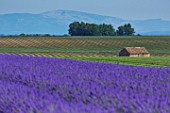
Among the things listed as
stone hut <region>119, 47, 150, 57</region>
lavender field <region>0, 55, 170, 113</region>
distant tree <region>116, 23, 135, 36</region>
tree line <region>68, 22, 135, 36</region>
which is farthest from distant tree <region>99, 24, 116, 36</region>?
lavender field <region>0, 55, 170, 113</region>

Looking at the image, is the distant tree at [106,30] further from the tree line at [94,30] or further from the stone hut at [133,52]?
the stone hut at [133,52]

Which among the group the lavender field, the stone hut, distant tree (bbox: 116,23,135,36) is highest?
the lavender field

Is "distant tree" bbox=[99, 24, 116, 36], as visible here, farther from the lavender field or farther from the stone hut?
the lavender field

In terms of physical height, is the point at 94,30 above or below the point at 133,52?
above

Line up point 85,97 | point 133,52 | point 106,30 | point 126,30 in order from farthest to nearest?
point 106,30, point 126,30, point 133,52, point 85,97

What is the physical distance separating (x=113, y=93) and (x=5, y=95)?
1739 mm

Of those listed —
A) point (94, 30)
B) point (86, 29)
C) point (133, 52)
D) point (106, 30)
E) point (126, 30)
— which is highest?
point (86, 29)

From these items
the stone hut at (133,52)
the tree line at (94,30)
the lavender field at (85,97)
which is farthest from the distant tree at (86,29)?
the lavender field at (85,97)

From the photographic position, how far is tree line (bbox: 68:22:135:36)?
101 meters

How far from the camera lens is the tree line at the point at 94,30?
101 m

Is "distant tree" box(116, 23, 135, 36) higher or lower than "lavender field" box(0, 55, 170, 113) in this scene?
lower

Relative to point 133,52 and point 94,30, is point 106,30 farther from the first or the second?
point 133,52

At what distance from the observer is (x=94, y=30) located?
100938 mm

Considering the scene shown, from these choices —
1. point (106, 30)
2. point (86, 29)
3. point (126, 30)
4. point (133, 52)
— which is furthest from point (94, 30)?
point (133, 52)
